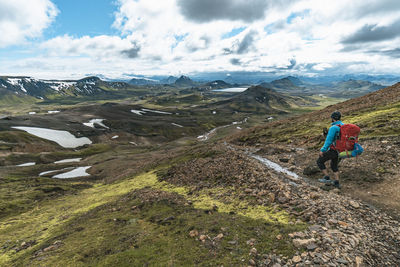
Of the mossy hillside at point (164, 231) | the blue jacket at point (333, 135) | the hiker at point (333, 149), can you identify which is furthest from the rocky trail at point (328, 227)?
the blue jacket at point (333, 135)

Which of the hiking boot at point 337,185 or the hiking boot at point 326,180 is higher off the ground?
the hiking boot at point 337,185

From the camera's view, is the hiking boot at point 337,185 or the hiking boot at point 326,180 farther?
the hiking boot at point 326,180

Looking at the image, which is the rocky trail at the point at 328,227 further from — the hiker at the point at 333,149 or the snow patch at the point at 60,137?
the snow patch at the point at 60,137

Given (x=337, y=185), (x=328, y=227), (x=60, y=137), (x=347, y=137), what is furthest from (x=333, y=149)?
(x=60, y=137)

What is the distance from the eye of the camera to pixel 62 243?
1388cm

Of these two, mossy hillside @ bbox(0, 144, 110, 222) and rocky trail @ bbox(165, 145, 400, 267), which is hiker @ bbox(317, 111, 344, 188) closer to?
rocky trail @ bbox(165, 145, 400, 267)

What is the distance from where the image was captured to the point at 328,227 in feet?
32.5

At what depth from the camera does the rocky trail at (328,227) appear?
803 cm

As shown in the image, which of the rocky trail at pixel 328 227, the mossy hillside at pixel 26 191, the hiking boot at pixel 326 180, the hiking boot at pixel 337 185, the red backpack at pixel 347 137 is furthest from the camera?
the mossy hillside at pixel 26 191

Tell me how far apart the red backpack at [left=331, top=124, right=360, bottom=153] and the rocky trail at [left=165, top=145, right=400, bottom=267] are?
3.21m

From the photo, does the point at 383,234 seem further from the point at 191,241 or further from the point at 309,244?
the point at 191,241

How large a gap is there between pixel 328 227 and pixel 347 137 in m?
7.39

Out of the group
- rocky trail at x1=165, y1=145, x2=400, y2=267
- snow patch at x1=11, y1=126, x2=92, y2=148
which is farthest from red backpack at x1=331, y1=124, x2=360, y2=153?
snow patch at x1=11, y1=126, x2=92, y2=148

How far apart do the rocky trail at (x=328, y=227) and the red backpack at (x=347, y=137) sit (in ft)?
10.5
